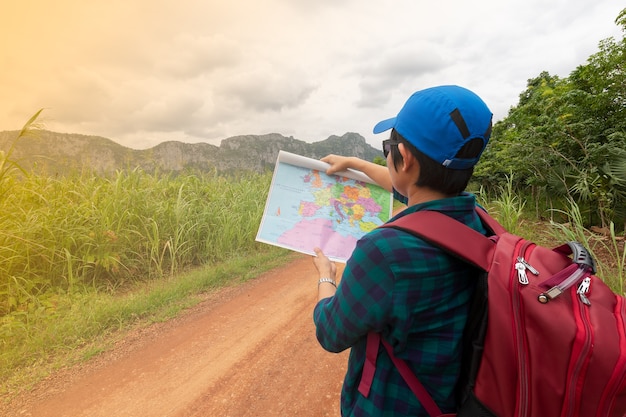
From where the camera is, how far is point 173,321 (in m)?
3.46

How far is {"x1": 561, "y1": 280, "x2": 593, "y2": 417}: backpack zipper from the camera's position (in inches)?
29.9

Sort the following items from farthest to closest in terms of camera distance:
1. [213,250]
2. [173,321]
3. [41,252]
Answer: [213,250]
[41,252]
[173,321]

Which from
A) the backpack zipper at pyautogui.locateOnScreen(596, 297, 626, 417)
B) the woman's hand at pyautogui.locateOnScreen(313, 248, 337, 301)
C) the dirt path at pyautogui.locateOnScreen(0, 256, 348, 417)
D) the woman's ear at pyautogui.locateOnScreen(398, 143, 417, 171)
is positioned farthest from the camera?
the dirt path at pyautogui.locateOnScreen(0, 256, 348, 417)

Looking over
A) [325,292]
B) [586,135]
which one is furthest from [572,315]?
[586,135]

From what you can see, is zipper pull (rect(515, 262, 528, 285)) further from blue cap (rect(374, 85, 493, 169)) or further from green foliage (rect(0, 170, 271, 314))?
green foliage (rect(0, 170, 271, 314))

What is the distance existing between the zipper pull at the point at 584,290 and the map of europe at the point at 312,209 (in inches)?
37.2

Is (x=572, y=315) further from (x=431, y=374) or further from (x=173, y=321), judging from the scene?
(x=173, y=321)

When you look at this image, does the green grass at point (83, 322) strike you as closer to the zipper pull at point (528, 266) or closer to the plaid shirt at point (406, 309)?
the plaid shirt at point (406, 309)

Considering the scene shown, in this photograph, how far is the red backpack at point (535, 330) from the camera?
0.77 m

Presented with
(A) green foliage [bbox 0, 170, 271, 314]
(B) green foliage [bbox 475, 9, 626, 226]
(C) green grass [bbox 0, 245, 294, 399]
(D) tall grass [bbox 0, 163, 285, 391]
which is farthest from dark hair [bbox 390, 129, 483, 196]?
(B) green foliage [bbox 475, 9, 626, 226]

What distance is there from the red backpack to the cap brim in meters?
0.37

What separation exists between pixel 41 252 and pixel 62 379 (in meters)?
1.84

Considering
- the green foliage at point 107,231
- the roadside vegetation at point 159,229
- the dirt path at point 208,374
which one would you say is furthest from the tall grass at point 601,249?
the green foliage at point 107,231

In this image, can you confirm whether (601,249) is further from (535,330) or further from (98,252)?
(98,252)
